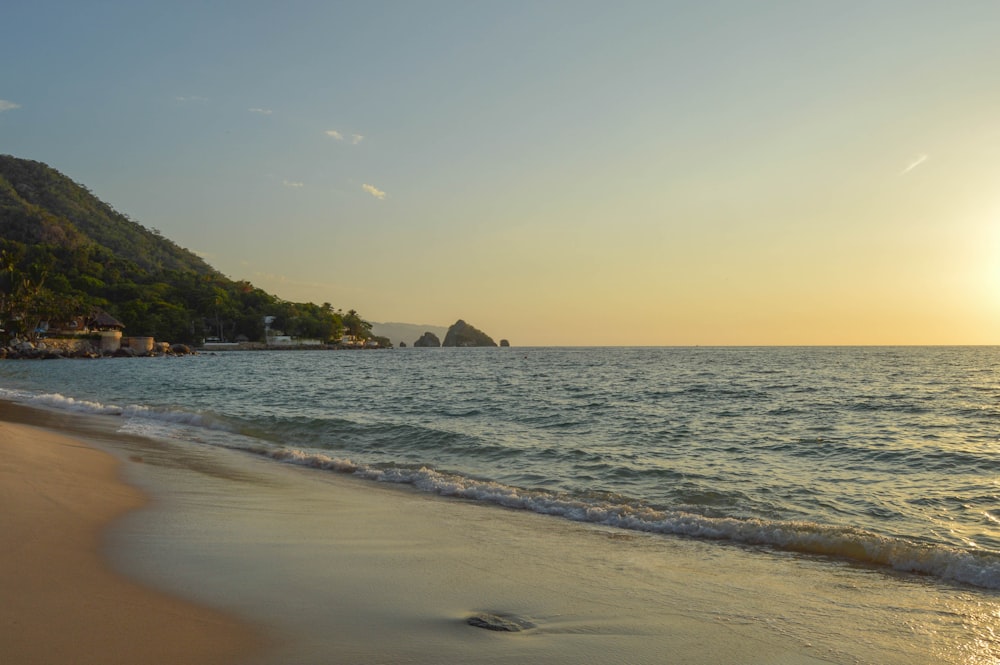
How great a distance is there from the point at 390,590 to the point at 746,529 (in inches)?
186

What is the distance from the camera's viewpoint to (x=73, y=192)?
17688cm

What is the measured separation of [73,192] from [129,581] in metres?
211

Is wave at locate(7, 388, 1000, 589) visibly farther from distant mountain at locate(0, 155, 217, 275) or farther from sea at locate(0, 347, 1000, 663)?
distant mountain at locate(0, 155, 217, 275)

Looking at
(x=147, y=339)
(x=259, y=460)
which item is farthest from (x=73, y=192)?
(x=259, y=460)

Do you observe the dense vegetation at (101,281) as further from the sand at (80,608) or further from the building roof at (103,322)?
the sand at (80,608)

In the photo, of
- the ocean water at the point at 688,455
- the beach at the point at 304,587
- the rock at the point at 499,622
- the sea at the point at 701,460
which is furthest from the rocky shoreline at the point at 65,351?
the rock at the point at 499,622

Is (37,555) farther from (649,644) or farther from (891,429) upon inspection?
(891,429)

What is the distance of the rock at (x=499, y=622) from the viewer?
4328 millimetres

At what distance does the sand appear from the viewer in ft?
11.9

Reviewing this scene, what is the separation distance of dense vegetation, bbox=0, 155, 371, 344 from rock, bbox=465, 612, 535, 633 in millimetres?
108391

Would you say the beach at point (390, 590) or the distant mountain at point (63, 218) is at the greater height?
the distant mountain at point (63, 218)

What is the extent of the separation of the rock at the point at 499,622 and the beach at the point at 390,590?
0.05m

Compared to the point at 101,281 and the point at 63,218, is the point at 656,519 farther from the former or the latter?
the point at 63,218

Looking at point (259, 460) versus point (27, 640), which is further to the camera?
point (259, 460)
